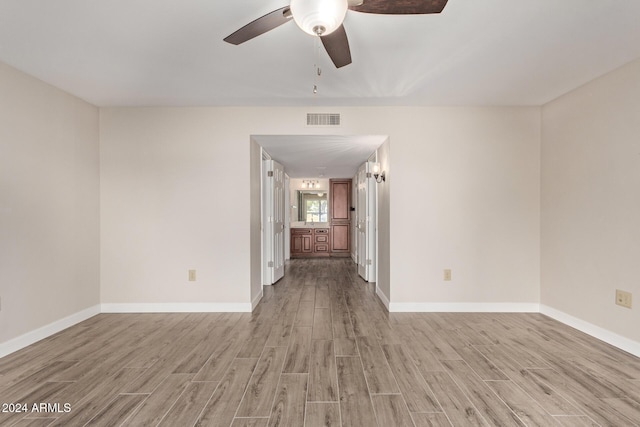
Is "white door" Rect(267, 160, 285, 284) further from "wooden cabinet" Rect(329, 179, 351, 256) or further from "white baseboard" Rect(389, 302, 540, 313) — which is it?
"wooden cabinet" Rect(329, 179, 351, 256)

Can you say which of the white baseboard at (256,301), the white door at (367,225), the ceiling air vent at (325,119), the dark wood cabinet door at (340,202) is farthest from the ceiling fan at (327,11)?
the dark wood cabinet door at (340,202)

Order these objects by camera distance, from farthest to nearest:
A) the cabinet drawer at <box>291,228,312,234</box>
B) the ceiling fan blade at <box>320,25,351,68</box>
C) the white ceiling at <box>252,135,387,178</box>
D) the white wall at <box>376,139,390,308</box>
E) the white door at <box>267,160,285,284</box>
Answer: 1. the cabinet drawer at <box>291,228,312,234</box>
2. the white door at <box>267,160,285,284</box>
3. the white ceiling at <box>252,135,387,178</box>
4. the white wall at <box>376,139,390,308</box>
5. the ceiling fan blade at <box>320,25,351,68</box>

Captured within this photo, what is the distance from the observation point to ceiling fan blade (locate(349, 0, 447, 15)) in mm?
1405

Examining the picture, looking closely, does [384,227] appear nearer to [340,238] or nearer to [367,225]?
[367,225]

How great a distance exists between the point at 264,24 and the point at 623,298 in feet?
11.2

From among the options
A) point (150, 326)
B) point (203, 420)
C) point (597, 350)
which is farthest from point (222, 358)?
point (597, 350)

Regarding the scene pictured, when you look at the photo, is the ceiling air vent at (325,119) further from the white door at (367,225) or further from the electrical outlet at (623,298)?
the electrical outlet at (623,298)

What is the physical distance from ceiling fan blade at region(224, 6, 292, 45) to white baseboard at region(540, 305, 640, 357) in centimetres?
345

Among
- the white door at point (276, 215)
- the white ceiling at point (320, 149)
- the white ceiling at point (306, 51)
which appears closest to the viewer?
the white ceiling at point (306, 51)

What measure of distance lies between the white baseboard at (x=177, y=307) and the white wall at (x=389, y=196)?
56 millimetres

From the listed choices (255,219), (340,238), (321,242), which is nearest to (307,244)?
(321,242)

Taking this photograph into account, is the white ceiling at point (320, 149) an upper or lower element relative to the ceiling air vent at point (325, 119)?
lower

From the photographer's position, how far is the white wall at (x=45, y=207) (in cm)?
250

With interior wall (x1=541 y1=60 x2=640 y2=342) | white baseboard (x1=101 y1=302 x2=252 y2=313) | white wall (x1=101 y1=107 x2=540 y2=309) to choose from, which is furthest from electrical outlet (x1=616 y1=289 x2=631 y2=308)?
white baseboard (x1=101 y1=302 x2=252 y2=313)
